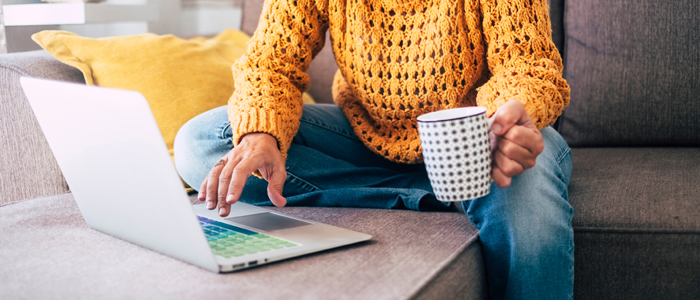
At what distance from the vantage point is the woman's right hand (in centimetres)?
71

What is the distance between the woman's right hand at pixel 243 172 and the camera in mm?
712

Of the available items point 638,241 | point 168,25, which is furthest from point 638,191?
point 168,25

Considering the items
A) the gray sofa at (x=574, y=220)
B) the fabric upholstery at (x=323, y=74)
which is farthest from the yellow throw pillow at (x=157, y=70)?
the fabric upholstery at (x=323, y=74)

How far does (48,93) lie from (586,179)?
93cm

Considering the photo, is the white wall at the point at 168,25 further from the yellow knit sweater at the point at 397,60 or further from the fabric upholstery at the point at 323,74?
the yellow knit sweater at the point at 397,60

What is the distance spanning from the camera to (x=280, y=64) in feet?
3.18

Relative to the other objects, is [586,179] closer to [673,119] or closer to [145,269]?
[673,119]

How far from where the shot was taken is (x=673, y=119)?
1223 mm

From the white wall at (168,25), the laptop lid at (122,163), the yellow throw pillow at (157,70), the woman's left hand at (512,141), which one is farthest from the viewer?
the white wall at (168,25)

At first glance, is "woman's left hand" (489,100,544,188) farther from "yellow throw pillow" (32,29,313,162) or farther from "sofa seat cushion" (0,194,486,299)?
"yellow throw pillow" (32,29,313,162)

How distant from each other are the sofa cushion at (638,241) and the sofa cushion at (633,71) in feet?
1.08

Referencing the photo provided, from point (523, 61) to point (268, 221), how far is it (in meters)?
0.46

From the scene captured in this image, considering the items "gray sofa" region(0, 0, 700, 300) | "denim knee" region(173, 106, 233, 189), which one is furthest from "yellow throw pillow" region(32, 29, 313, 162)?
"denim knee" region(173, 106, 233, 189)

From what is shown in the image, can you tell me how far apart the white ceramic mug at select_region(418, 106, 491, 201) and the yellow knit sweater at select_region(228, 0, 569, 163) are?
164 millimetres
